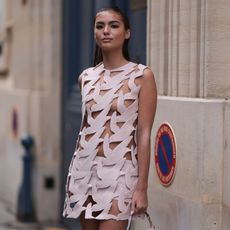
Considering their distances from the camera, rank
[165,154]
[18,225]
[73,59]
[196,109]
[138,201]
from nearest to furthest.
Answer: [138,201] < [196,109] < [165,154] < [73,59] < [18,225]

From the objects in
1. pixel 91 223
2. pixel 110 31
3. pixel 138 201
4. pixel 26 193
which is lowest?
pixel 26 193

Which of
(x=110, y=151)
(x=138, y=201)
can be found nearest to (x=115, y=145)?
(x=110, y=151)

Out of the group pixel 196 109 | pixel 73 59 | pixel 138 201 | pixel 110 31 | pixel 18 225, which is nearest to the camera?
pixel 138 201

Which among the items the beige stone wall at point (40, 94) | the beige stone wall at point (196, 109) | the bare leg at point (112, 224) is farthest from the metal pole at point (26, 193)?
the bare leg at point (112, 224)

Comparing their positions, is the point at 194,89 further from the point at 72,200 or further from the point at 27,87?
the point at 27,87

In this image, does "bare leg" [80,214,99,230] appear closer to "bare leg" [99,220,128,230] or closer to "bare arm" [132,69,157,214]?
Result: "bare leg" [99,220,128,230]

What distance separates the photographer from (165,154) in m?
5.24

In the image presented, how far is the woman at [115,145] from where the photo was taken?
416 cm

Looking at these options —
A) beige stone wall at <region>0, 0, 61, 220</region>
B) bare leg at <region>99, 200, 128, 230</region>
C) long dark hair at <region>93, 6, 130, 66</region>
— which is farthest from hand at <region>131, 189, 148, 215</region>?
beige stone wall at <region>0, 0, 61, 220</region>

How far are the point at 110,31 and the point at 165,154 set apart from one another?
1.31 metres

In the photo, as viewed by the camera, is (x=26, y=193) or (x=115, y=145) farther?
(x=26, y=193)

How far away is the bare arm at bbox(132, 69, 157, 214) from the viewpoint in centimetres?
413

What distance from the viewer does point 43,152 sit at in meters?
9.12

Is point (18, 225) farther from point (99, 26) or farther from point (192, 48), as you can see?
point (99, 26)
